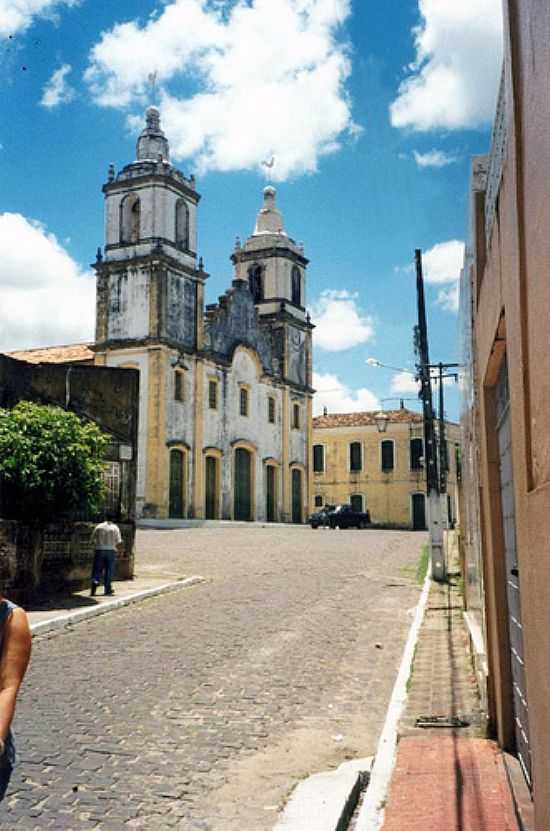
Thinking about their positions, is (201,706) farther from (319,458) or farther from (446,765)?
(319,458)

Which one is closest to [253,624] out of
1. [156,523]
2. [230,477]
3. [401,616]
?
[401,616]

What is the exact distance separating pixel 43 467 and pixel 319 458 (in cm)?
4089

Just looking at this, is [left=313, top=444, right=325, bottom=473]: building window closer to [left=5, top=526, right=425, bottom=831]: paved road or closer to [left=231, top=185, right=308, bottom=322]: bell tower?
[left=231, top=185, right=308, bottom=322]: bell tower

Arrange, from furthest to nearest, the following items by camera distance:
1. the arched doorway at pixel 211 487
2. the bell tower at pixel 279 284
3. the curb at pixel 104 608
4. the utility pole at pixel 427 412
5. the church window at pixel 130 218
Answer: the bell tower at pixel 279 284, the arched doorway at pixel 211 487, the church window at pixel 130 218, the utility pole at pixel 427 412, the curb at pixel 104 608

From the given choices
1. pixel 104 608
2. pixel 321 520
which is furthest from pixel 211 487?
pixel 104 608

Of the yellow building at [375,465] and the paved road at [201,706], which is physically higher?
the yellow building at [375,465]

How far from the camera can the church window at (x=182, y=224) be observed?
36034mm

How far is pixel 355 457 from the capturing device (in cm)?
5088

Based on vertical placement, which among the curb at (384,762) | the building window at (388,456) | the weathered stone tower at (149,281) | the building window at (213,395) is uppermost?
the weathered stone tower at (149,281)

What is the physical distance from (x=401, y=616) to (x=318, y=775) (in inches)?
249

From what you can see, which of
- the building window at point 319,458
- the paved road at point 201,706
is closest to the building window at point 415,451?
the building window at point 319,458

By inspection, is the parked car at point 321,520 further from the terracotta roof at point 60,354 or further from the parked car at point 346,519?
the terracotta roof at point 60,354

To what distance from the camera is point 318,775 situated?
4934mm

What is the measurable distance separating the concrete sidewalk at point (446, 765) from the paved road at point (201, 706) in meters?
0.38
